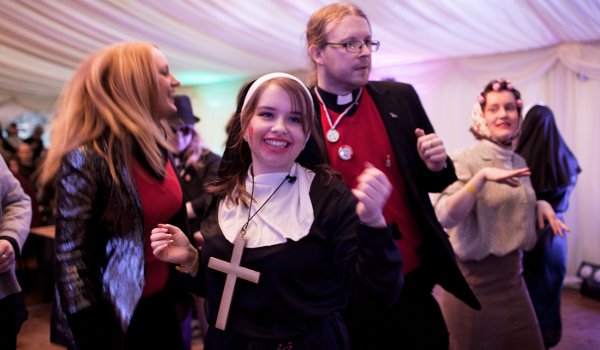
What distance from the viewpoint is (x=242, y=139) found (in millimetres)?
1608

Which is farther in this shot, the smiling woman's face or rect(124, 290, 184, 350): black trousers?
the smiling woman's face

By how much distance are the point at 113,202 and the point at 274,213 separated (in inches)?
26.7

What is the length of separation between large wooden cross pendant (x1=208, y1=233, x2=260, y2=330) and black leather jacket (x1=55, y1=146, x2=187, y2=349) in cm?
50

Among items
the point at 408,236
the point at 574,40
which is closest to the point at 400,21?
the point at 574,40

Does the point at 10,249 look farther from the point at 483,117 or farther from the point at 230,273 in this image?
the point at 483,117

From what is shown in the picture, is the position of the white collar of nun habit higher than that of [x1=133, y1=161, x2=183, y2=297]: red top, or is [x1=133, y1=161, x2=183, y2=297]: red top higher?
the white collar of nun habit

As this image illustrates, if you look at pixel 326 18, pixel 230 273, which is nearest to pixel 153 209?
pixel 230 273

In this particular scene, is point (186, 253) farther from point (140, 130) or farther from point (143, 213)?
point (140, 130)

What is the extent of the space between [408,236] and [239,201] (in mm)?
728

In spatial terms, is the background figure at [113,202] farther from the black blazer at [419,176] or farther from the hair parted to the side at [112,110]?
the black blazer at [419,176]

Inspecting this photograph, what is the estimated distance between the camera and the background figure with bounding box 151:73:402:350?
1.34 metres

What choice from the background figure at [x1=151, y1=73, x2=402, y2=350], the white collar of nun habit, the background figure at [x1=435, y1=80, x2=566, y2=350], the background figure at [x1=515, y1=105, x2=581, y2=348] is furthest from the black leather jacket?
the background figure at [x1=515, y1=105, x2=581, y2=348]

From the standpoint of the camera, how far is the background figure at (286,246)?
1.34 m

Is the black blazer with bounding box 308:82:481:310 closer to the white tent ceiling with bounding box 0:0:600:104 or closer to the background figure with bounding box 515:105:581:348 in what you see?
the background figure with bounding box 515:105:581:348
